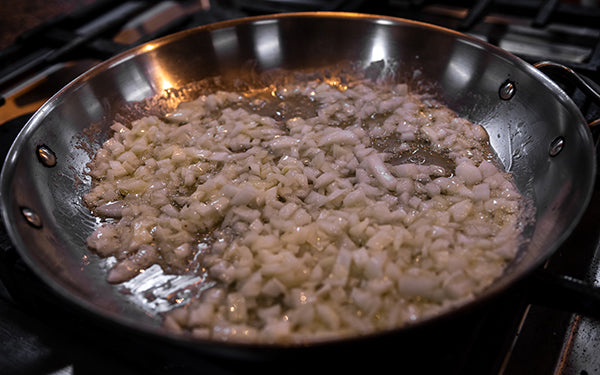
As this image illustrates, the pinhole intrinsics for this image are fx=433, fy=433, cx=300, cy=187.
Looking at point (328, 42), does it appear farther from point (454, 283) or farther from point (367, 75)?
point (454, 283)

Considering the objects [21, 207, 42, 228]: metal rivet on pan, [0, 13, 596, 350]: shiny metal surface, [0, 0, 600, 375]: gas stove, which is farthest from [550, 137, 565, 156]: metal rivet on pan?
[21, 207, 42, 228]: metal rivet on pan

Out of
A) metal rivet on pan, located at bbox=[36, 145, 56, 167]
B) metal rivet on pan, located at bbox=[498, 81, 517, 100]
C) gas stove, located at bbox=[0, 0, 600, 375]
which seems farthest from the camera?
metal rivet on pan, located at bbox=[498, 81, 517, 100]

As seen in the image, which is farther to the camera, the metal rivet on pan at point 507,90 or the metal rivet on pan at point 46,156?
the metal rivet on pan at point 507,90

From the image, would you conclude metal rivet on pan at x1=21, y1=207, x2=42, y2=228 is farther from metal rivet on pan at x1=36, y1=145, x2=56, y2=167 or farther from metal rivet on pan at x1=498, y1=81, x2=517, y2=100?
metal rivet on pan at x1=498, y1=81, x2=517, y2=100

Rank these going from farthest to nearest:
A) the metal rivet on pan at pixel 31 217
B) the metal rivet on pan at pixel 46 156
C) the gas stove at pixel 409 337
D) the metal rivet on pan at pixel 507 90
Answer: the metal rivet on pan at pixel 507 90 → the metal rivet on pan at pixel 46 156 → the metal rivet on pan at pixel 31 217 → the gas stove at pixel 409 337

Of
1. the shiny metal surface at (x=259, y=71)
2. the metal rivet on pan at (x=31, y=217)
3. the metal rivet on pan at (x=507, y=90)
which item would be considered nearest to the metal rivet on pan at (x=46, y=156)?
the shiny metal surface at (x=259, y=71)

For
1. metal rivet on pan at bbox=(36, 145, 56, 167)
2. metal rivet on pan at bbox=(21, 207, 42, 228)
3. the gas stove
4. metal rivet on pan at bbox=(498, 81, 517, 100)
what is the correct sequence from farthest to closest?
metal rivet on pan at bbox=(498, 81, 517, 100), metal rivet on pan at bbox=(36, 145, 56, 167), metal rivet on pan at bbox=(21, 207, 42, 228), the gas stove

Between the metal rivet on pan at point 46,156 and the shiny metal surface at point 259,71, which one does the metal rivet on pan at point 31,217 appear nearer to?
the shiny metal surface at point 259,71
